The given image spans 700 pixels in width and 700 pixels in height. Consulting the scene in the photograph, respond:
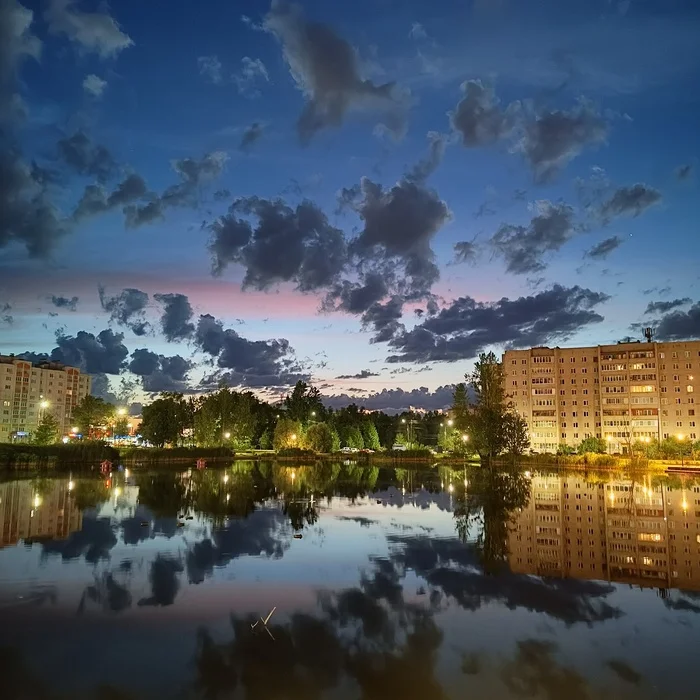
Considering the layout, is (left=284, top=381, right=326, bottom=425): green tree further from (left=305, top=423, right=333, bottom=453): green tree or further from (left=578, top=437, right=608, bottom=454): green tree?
(left=578, top=437, right=608, bottom=454): green tree

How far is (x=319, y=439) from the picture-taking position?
370ft

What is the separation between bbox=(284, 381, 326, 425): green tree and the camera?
474 feet

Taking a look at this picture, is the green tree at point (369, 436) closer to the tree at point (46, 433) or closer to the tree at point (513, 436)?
the tree at point (513, 436)

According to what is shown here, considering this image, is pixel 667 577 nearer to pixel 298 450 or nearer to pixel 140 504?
pixel 140 504

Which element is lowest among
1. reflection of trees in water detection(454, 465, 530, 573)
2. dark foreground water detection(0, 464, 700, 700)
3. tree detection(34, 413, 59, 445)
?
reflection of trees in water detection(454, 465, 530, 573)

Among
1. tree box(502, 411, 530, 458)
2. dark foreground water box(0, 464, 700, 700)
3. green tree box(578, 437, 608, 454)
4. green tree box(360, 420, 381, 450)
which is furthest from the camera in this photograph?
green tree box(360, 420, 381, 450)

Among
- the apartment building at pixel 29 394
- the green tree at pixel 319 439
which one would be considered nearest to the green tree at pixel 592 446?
the green tree at pixel 319 439

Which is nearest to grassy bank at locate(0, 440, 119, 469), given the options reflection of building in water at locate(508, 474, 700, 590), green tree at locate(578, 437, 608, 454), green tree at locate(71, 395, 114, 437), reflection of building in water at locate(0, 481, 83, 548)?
reflection of building in water at locate(0, 481, 83, 548)

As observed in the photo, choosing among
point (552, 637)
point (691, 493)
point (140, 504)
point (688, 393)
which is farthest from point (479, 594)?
point (688, 393)

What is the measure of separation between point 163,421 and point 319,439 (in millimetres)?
31686

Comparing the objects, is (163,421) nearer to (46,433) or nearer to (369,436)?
A: (46,433)

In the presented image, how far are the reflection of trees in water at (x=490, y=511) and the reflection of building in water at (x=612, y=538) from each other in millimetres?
659

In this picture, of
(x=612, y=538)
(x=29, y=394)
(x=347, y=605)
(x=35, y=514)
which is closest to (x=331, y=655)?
(x=347, y=605)

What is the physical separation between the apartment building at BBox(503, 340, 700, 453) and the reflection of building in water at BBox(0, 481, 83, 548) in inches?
4311
